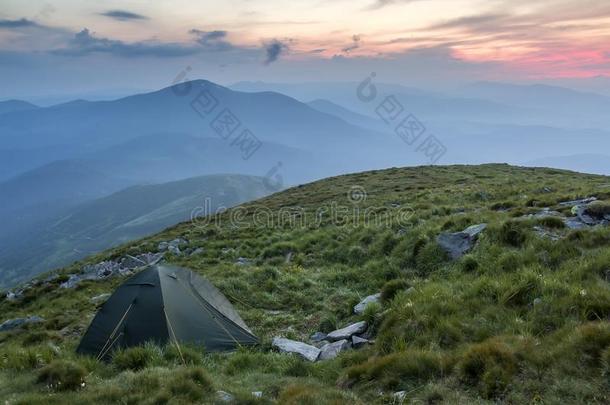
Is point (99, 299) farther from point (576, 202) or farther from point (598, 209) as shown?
point (576, 202)

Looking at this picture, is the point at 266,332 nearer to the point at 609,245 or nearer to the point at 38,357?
the point at 38,357

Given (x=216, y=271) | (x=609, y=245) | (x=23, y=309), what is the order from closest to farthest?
(x=609, y=245)
(x=216, y=271)
(x=23, y=309)

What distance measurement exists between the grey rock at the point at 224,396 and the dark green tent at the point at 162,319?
3.42m

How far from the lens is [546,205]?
16.0 metres

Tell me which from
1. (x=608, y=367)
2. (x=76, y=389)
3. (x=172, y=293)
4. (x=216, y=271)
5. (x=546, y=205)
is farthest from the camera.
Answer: (x=216, y=271)

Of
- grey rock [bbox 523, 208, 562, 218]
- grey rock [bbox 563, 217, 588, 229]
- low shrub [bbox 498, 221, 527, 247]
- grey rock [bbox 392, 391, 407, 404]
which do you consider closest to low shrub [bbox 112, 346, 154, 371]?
grey rock [bbox 392, 391, 407, 404]

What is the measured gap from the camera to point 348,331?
10359mm

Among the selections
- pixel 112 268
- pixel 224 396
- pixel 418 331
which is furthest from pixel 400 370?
pixel 112 268

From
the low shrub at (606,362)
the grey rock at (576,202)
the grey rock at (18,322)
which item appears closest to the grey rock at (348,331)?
the low shrub at (606,362)

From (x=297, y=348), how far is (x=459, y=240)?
6636 mm

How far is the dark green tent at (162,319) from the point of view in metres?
11.0

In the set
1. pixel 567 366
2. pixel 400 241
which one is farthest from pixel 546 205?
pixel 567 366

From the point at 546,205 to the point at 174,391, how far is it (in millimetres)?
14921

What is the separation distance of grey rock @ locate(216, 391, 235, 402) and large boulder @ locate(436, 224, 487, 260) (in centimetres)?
823
